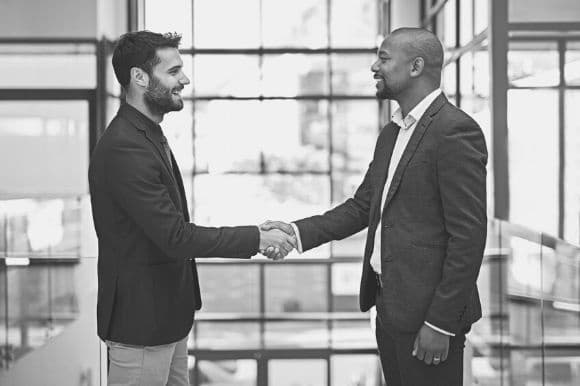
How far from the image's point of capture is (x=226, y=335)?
14.6m

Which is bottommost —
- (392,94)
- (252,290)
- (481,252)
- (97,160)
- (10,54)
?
(252,290)

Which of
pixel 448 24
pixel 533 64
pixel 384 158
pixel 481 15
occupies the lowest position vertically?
pixel 384 158

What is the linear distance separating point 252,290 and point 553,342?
35.5ft

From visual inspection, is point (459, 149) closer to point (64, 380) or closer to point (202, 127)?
point (64, 380)

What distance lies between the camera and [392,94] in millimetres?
3285

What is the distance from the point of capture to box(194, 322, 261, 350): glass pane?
14.2 metres

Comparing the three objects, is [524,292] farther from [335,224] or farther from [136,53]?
[136,53]

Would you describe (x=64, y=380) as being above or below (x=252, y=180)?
below

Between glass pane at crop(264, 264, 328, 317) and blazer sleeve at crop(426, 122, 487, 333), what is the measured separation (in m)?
A: 11.6

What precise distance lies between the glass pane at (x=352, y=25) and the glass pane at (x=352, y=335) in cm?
391

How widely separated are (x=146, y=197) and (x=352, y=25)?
11940 millimetres

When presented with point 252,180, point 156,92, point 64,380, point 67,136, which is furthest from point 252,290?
point 156,92

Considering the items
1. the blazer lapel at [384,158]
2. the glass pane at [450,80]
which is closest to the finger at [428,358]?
the blazer lapel at [384,158]

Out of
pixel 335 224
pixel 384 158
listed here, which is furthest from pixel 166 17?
pixel 384 158
